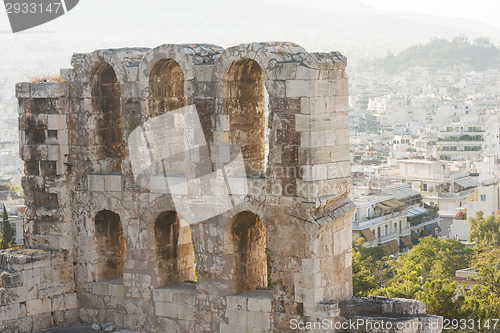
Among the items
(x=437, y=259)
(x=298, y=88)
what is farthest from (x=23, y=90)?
(x=437, y=259)

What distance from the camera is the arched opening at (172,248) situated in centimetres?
1950

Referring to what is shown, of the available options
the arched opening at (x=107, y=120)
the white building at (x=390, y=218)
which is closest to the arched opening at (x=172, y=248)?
the arched opening at (x=107, y=120)

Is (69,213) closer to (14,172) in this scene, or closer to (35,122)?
(35,122)

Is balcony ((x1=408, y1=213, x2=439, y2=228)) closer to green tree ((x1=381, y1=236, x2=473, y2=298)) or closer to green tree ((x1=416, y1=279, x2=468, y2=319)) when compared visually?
green tree ((x1=381, y1=236, x2=473, y2=298))

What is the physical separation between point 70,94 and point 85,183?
1605 mm

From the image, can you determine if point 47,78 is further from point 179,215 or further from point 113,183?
point 179,215

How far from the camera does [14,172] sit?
115 m

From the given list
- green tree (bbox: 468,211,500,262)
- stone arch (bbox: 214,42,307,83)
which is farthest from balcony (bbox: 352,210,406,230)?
stone arch (bbox: 214,42,307,83)

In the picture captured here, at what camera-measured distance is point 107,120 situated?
67.4 ft

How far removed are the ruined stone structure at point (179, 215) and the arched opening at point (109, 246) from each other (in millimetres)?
22

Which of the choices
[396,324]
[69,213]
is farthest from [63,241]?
[396,324]

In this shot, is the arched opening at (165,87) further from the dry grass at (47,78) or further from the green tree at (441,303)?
the green tree at (441,303)

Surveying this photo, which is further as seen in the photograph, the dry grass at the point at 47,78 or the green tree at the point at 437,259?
the green tree at the point at 437,259

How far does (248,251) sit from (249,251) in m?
0.02
